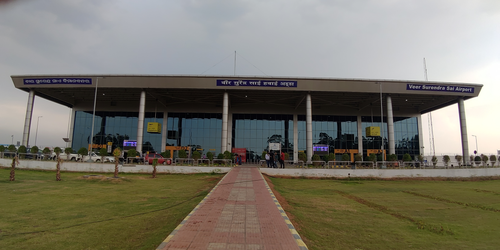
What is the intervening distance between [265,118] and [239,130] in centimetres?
457

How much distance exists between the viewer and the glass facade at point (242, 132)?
127 feet

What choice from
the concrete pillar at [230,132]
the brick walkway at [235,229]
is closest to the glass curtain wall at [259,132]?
the concrete pillar at [230,132]

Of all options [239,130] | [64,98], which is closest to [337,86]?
[239,130]

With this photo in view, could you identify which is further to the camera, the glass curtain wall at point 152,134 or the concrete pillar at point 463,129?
the glass curtain wall at point 152,134

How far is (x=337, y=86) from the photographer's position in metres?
30.6

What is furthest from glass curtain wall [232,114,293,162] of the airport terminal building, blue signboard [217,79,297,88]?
blue signboard [217,79,297,88]

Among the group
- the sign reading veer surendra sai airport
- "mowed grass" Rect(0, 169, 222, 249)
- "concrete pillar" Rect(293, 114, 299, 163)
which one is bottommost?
"mowed grass" Rect(0, 169, 222, 249)

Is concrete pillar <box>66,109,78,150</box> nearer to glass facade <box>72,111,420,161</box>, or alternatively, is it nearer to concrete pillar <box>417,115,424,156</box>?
glass facade <box>72,111,420,161</box>

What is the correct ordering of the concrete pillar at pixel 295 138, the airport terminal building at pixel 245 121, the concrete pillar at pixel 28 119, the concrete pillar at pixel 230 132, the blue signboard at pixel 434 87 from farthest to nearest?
the concrete pillar at pixel 295 138, the concrete pillar at pixel 230 132, the airport terminal building at pixel 245 121, the concrete pillar at pixel 28 119, the blue signboard at pixel 434 87

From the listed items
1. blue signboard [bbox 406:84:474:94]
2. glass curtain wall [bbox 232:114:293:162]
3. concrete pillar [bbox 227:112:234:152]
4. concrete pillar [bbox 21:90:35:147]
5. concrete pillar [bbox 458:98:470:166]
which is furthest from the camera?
glass curtain wall [bbox 232:114:293:162]

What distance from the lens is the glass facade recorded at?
38.8m

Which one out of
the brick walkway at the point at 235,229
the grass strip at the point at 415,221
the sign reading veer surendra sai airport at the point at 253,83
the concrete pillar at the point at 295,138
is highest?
the sign reading veer surendra sai airport at the point at 253,83

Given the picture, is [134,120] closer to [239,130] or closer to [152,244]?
[239,130]

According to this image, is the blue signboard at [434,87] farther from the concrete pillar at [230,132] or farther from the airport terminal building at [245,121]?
the concrete pillar at [230,132]
